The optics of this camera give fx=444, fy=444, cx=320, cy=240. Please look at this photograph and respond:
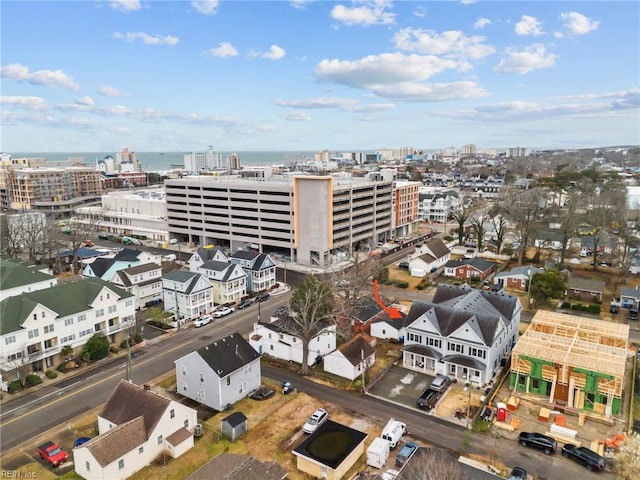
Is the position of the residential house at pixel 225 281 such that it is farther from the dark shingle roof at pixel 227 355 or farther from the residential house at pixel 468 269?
the residential house at pixel 468 269

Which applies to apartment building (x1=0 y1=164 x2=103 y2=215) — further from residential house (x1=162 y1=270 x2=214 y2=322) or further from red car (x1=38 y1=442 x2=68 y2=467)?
red car (x1=38 y1=442 x2=68 y2=467)

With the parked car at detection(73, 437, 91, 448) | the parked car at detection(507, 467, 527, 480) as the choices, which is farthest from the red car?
the parked car at detection(507, 467, 527, 480)

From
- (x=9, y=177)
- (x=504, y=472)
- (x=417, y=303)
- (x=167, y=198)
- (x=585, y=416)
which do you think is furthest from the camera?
(x=9, y=177)

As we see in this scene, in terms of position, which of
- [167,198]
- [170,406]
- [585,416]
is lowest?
[585,416]

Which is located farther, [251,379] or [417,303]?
[417,303]

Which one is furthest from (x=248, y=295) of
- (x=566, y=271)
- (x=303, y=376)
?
(x=566, y=271)

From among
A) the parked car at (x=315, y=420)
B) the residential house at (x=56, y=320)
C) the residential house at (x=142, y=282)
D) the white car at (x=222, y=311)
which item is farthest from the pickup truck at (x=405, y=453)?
the residential house at (x=142, y=282)

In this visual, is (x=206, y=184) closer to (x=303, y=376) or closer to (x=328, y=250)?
(x=328, y=250)
